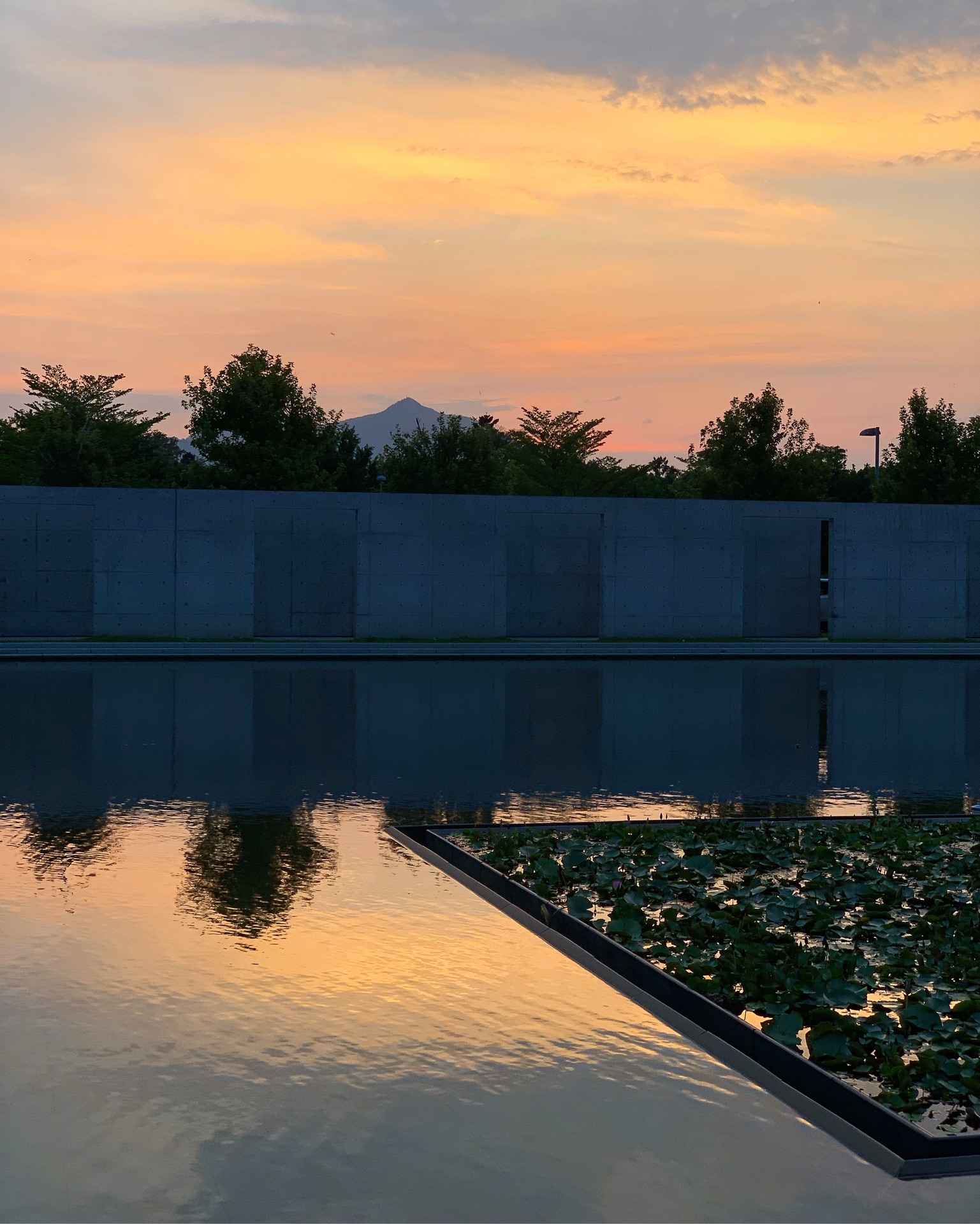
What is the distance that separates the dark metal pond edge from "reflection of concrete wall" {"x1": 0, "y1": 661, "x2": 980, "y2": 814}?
422 cm

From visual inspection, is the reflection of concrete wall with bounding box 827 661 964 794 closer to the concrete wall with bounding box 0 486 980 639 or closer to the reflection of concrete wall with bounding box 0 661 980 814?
the reflection of concrete wall with bounding box 0 661 980 814

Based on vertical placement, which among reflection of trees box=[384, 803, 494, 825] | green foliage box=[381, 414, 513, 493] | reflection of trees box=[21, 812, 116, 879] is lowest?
reflection of trees box=[384, 803, 494, 825]

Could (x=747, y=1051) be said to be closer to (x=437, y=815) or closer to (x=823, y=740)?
(x=437, y=815)

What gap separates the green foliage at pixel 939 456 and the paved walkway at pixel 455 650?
1726 centimetres

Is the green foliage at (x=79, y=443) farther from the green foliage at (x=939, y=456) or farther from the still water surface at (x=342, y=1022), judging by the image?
the still water surface at (x=342, y=1022)

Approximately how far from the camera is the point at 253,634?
41938mm

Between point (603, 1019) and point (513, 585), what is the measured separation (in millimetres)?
37705

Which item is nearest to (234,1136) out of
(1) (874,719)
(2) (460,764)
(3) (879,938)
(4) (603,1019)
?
(4) (603,1019)

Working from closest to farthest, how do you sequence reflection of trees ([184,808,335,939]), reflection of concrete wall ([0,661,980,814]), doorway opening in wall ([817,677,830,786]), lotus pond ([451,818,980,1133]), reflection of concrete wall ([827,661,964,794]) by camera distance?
lotus pond ([451,818,980,1133]) < reflection of trees ([184,808,335,939]) < reflection of concrete wall ([0,661,980,814]) < reflection of concrete wall ([827,661,964,794]) < doorway opening in wall ([817,677,830,786])

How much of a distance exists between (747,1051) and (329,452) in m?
75.4

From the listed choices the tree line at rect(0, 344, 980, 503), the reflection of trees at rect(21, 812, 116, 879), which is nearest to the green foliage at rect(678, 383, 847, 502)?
the tree line at rect(0, 344, 980, 503)

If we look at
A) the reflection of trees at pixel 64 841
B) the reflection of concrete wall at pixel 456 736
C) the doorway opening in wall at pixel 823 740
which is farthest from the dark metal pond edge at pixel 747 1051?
the doorway opening in wall at pixel 823 740

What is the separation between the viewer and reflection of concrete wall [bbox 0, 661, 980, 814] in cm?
1444

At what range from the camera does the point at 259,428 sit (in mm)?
60375
